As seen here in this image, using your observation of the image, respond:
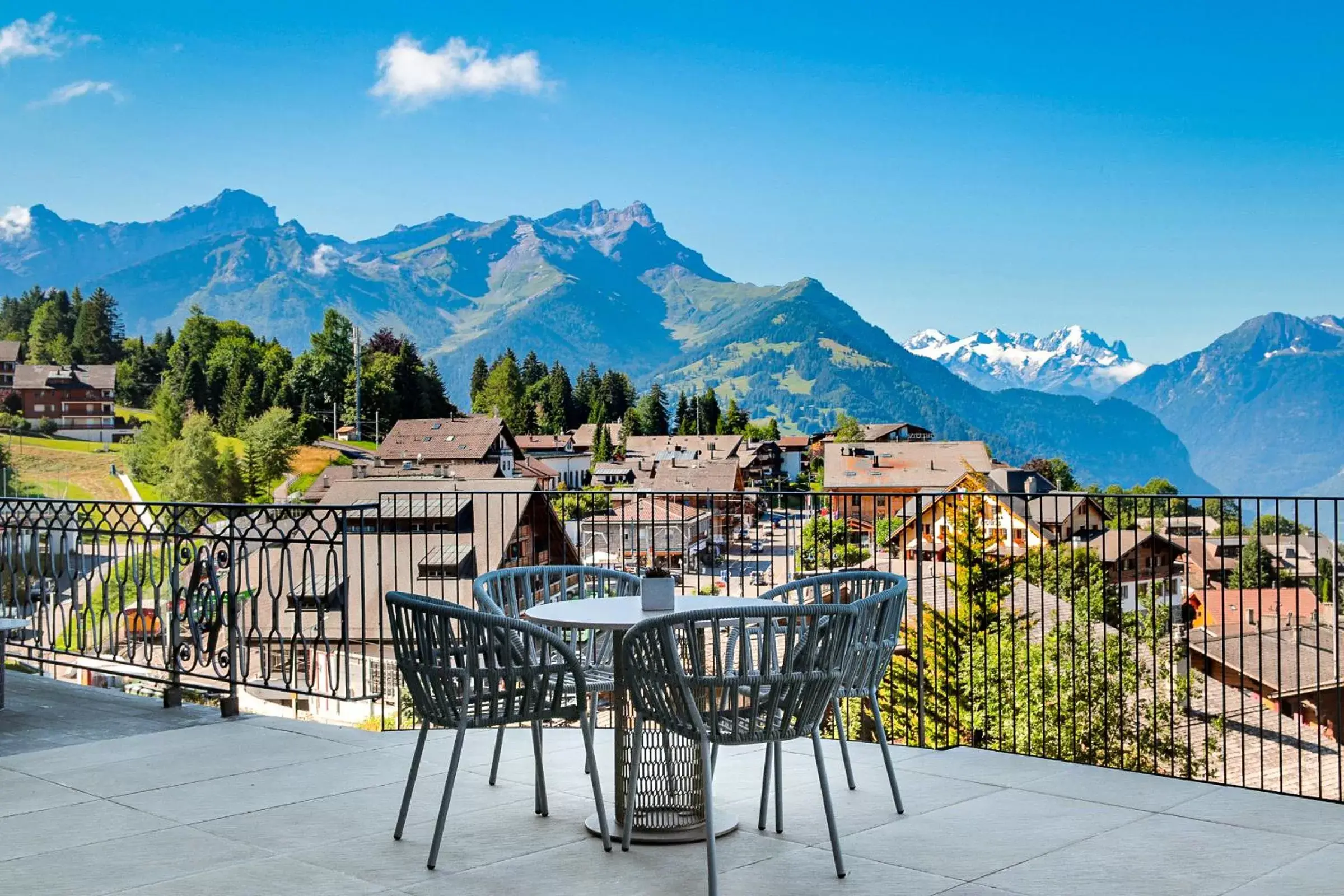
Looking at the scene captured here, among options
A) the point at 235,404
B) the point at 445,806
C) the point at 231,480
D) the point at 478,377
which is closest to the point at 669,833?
the point at 445,806

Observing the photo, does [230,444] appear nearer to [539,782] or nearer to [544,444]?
[544,444]

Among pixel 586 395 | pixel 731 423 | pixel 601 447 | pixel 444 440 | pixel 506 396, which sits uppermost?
pixel 586 395

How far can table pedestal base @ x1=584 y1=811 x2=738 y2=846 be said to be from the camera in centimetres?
362

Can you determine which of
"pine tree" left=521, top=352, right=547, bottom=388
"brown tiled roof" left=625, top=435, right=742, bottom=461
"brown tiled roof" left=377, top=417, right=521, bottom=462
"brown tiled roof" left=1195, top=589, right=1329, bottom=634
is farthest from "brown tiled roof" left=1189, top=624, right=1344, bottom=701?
"pine tree" left=521, top=352, right=547, bottom=388

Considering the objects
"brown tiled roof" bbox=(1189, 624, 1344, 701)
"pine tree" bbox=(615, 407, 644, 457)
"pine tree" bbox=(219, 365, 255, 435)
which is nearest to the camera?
"brown tiled roof" bbox=(1189, 624, 1344, 701)

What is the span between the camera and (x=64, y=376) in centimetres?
9469

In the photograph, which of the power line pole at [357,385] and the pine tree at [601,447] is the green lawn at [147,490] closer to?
the power line pole at [357,385]

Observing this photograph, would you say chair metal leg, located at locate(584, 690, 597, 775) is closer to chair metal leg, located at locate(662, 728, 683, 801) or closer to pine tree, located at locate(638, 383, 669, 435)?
chair metal leg, located at locate(662, 728, 683, 801)

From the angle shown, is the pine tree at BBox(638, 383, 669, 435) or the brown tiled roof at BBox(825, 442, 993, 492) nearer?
the brown tiled roof at BBox(825, 442, 993, 492)

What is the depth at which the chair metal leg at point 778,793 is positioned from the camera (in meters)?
3.75

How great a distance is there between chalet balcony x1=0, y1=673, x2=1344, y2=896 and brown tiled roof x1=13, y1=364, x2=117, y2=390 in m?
101

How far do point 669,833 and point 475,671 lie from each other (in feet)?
2.87

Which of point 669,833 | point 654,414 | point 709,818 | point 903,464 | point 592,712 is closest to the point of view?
point 709,818

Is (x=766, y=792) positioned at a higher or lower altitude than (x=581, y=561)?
lower
